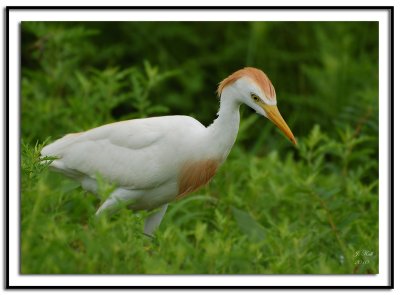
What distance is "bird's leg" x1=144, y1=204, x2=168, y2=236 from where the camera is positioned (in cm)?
560

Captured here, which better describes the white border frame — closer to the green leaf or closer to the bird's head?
the bird's head

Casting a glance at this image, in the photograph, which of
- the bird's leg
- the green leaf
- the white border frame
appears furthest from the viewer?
the green leaf

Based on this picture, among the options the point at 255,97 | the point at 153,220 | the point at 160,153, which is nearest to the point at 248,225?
the point at 153,220

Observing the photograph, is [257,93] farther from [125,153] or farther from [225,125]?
[125,153]

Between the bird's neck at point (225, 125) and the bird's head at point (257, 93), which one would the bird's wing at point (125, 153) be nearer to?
the bird's neck at point (225, 125)

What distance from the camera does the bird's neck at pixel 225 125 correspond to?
5254 mm

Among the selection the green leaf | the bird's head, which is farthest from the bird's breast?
the green leaf

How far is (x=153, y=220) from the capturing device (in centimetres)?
566

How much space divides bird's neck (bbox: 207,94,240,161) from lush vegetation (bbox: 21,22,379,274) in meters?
0.38

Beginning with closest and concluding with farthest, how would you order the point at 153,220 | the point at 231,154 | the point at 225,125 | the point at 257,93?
the point at 257,93 → the point at 225,125 → the point at 153,220 → the point at 231,154

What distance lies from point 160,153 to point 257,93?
66 centimetres

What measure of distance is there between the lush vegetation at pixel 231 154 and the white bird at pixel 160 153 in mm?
191

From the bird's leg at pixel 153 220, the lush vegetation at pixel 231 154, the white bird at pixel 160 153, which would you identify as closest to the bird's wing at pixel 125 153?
the white bird at pixel 160 153

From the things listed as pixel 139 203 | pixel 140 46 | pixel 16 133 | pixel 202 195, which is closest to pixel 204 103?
pixel 140 46
